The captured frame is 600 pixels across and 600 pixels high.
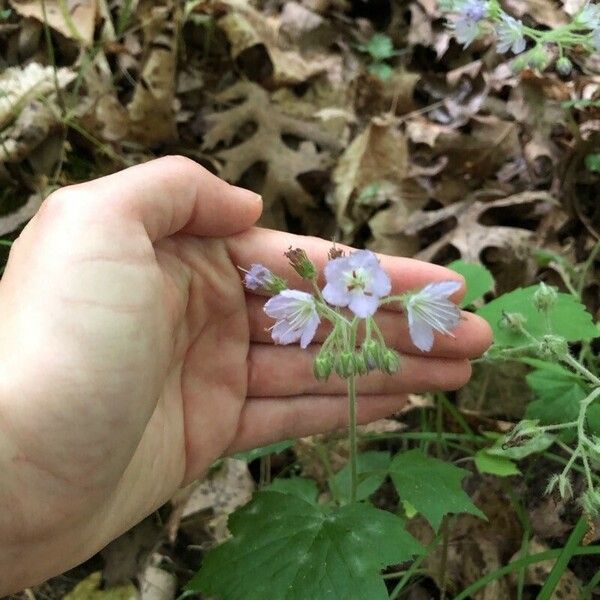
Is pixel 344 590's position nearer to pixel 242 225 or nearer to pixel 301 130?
pixel 242 225

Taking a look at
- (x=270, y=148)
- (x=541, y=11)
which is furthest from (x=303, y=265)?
(x=541, y=11)

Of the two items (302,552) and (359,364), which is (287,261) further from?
(302,552)

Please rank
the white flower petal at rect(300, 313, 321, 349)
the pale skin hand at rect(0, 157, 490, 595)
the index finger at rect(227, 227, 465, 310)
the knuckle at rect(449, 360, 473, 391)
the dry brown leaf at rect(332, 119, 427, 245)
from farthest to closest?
the dry brown leaf at rect(332, 119, 427, 245) < the knuckle at rect(449, 360, 473, 391) < the index finger at rect(227, 227, 465, 310) < the white flower petal at rect(300, 313, 321, 349) < the pale skin hand at rect(0, 157, 490, 595)

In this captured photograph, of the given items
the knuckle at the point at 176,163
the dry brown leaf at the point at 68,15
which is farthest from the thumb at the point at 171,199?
the dry brown leaf at the point at 68,15

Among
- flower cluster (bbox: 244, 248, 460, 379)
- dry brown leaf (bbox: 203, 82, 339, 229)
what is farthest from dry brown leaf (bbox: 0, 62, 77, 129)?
flower cluster (bbox: 244, 248, 460, 379)

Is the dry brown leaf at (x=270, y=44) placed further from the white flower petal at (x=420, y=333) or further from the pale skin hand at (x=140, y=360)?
the white flower petal at (x=420, y=333)

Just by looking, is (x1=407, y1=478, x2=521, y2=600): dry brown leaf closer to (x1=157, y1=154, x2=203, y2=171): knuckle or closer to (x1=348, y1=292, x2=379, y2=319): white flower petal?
(x1=348, y1=292, x2=379, y2=319): white flower petal
